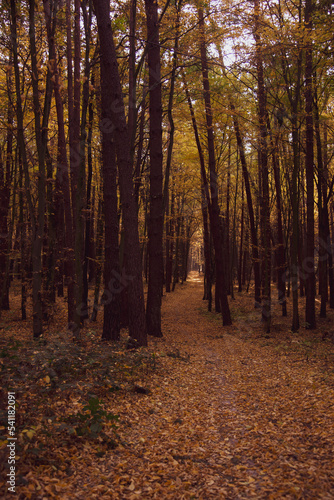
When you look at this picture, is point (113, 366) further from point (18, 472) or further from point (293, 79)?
point (293, 79)

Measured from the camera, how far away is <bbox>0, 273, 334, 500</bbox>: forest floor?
3088 mm

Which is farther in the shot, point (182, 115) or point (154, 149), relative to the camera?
point (182, 115)

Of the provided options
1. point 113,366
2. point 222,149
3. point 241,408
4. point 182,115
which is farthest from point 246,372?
point 222,149

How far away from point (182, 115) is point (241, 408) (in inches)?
464

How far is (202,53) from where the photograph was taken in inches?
496

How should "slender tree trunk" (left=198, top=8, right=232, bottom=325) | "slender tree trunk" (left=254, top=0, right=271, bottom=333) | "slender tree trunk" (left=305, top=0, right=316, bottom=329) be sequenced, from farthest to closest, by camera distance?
"slender tree trunk" (left=198, top=8, right=232, bottom=325), "slender tree trunk" (left=305, top=0, right=316, bottom=329), "slender tree trunk" (left=254, top=0, right=271, bottom=333)

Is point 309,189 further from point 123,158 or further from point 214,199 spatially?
point 123,158

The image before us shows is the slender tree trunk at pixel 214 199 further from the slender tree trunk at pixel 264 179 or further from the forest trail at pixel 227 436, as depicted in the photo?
the forest trail at pixel 227 436

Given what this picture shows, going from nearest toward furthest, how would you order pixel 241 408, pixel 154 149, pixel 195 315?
pixel 241 408 → pixel 154 149 → pixel 195 315

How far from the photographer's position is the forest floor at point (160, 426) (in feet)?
10.1

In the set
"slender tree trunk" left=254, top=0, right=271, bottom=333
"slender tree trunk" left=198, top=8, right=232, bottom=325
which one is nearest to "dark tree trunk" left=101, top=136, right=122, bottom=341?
"slender tree trunk" left=254, top=0, right=271, bottom=333

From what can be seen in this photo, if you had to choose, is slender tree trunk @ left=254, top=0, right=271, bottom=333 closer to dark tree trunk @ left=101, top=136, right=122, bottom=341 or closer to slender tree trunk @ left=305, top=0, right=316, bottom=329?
slender tree trunk @ left=305, top=0, right=316, bottom=329

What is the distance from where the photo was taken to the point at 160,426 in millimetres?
4477

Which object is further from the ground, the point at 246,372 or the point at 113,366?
the point at 113,366
